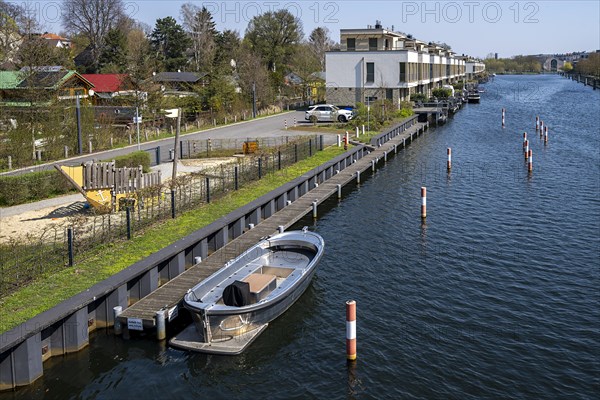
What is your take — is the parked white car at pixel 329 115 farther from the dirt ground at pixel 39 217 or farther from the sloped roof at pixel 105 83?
the dirt ground at pixel 39 217

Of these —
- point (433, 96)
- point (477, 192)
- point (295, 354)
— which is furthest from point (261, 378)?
point (433, 96)

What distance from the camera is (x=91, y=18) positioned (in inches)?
4072

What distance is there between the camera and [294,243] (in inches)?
897

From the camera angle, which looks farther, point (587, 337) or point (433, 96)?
point (433, 96)

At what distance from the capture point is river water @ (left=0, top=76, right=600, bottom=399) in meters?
15.0

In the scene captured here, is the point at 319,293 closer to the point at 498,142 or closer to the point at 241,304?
the point at 241,304

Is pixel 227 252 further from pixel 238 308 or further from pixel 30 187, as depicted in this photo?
pixel 30 187

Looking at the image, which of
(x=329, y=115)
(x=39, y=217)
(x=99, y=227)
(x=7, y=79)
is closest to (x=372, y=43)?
(x=329, y=115)

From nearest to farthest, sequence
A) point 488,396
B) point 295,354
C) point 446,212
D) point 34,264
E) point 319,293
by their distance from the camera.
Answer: point 488,396 < point 295,354 < point 34,264 < point 319,293 < point 446,212

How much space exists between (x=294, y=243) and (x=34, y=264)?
887cm

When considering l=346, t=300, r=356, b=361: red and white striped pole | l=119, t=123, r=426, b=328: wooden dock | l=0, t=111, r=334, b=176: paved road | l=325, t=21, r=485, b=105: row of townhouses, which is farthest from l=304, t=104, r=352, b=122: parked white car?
l=346, t=300, r=356, b=361: red and white striped pole

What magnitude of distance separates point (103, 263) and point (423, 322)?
10166 mm

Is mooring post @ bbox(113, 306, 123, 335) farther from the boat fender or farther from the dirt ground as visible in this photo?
the dirt ground

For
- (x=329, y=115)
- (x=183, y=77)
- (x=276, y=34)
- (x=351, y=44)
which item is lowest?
(x=329, y=115)
